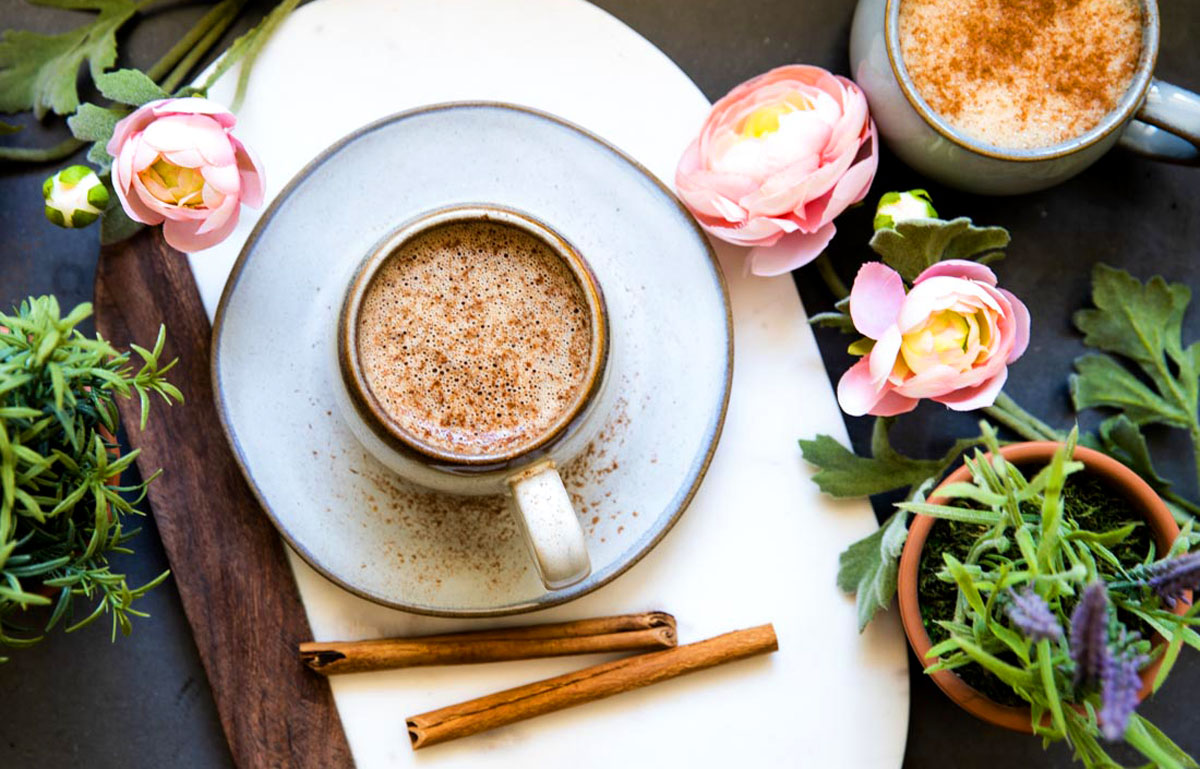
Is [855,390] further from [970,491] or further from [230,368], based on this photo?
[230,368]

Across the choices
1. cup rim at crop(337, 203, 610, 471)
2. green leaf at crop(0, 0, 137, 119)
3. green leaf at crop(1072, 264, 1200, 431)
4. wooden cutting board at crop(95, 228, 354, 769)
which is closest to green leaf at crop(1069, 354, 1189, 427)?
green leaf at crop(1072, 264, 1200, 431)

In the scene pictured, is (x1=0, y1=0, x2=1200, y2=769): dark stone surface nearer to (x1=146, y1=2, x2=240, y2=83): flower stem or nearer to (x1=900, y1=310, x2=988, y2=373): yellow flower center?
(x1=146, y1=2, x2=240, y2=83): flower stem

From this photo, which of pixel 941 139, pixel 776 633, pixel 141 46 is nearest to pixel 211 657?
pixel 776 633

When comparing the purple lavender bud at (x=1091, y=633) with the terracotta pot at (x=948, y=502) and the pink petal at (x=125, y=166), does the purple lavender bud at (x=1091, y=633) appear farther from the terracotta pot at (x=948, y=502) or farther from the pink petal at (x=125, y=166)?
the pink petal at (x=125, y=166)

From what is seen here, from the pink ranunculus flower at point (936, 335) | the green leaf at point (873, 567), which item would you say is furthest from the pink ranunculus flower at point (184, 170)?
the green leaf at point (873, 567)

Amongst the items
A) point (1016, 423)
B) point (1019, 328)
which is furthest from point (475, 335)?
point (1016, 423)

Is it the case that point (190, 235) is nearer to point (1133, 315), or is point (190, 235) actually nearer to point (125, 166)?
point (125, 166)
